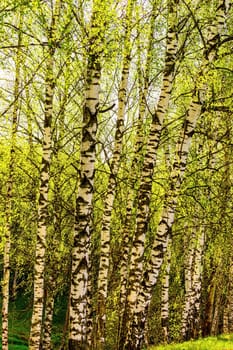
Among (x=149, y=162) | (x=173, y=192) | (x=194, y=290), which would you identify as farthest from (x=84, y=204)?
(x=194, y=290)

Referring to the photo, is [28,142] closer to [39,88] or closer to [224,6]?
[39,88]

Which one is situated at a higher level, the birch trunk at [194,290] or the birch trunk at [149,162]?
the birch trunk at [149,162]

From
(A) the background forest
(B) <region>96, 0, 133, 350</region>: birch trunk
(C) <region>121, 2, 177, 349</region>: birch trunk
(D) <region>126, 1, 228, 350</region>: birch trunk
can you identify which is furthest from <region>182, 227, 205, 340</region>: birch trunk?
(D) <region>126, 1, 228, 350</region>: birch trunk

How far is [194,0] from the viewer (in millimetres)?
11305

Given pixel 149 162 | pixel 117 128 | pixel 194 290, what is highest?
pixel 117 128

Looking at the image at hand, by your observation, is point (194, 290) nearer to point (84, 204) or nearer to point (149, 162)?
point (149, 162)

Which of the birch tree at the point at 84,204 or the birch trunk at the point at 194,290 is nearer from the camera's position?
the birch tree at the point at 84,204

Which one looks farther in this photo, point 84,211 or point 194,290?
point 194,290

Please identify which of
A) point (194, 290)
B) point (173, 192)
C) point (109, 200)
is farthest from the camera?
point (194, 290)

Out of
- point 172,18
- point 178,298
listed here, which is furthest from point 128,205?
point 178,298

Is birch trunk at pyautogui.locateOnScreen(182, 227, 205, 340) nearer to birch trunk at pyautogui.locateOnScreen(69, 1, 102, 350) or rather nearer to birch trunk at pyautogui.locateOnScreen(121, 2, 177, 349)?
birch trunk at pyautogui.locateOnScreen(121, 2, 177, 349)

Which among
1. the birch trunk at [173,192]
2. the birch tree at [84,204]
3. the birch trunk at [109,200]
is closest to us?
the birch tree at [84,204]

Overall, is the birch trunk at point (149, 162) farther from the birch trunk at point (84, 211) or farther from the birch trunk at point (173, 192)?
the birch trunk at point (84, 211)

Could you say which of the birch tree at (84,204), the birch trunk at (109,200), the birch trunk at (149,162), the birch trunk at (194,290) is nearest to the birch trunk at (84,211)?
the birch tree at (84,204)
